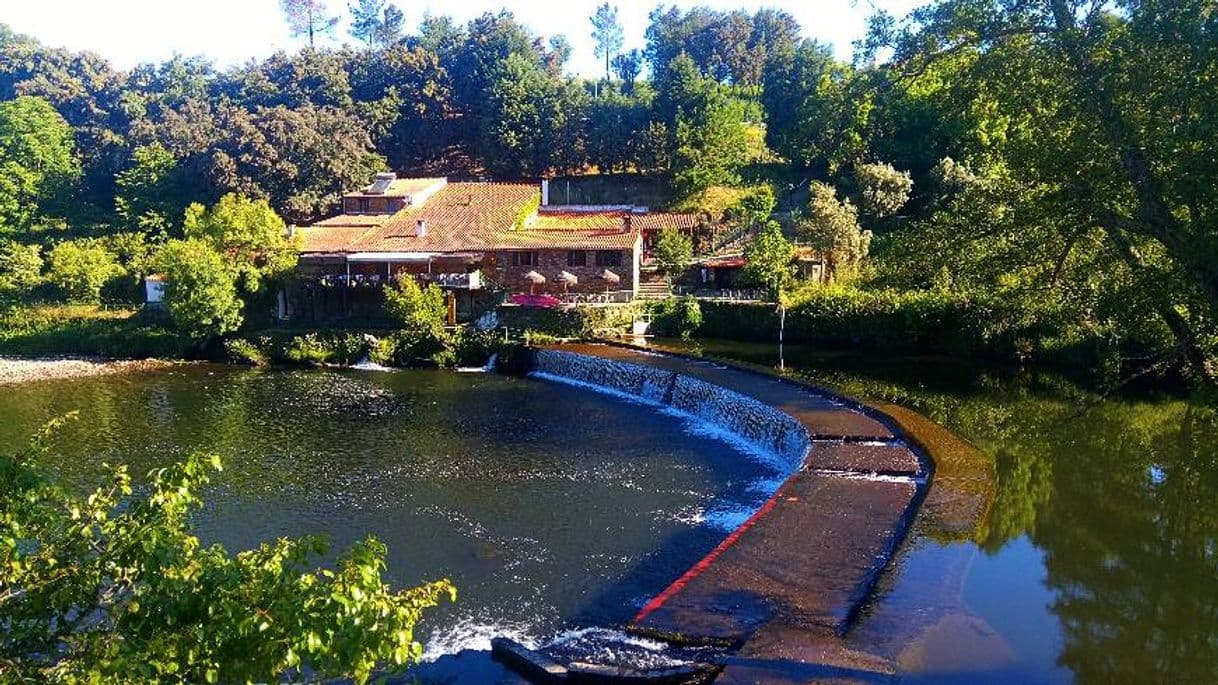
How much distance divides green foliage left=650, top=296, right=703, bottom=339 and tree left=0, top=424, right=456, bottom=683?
1316 inches

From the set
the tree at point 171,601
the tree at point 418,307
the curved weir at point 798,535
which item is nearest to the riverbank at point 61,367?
the tree at point 418,307

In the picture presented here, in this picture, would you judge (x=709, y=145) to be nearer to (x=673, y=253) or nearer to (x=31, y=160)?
(x=673, y=253)

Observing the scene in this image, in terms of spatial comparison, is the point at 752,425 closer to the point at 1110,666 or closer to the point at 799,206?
the point at 1110,666

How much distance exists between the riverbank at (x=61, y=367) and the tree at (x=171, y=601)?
35.3m

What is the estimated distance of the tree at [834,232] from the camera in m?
40.8

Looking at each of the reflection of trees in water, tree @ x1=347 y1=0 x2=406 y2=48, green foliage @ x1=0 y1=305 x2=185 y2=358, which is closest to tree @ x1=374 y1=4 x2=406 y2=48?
tree @ x1=347 y1=0 x2=406 y2=48

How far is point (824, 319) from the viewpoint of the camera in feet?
121

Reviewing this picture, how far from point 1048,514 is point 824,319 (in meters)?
20.4

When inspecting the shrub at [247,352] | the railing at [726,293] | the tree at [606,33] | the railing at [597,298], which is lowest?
the shrub at [247,352]

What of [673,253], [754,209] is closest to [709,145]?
[754,209]

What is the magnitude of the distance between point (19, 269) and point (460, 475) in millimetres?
37746

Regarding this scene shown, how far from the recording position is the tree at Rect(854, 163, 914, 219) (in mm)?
47125

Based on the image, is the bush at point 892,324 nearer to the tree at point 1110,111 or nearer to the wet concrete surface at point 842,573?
the wet concrete surface at point 842,573

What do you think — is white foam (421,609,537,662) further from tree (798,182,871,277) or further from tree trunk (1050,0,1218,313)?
tree (798,182,871,277)
